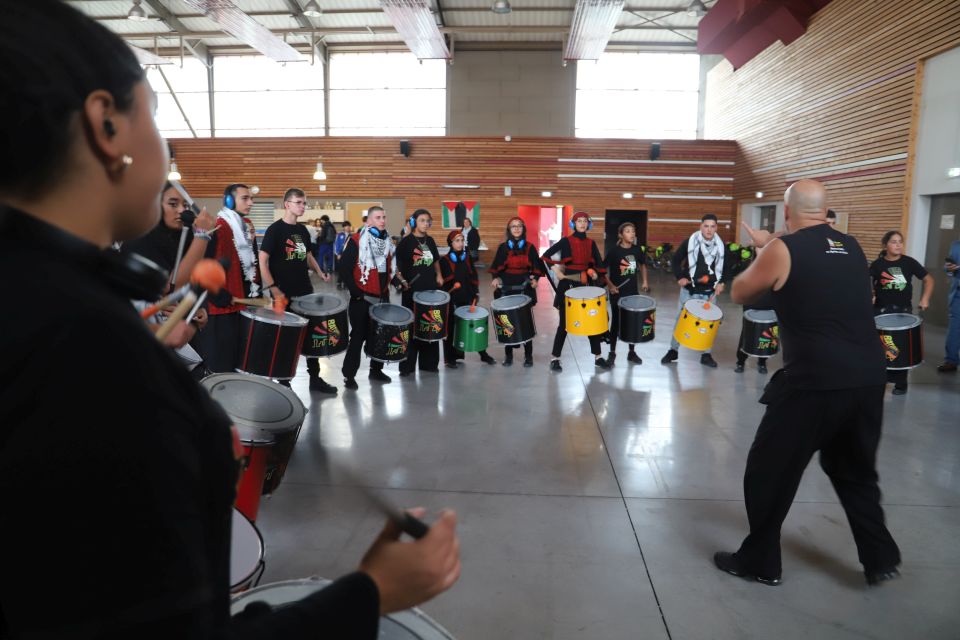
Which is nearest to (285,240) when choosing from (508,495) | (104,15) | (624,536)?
(508,495)

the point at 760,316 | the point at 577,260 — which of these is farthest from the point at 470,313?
the point at 760,316

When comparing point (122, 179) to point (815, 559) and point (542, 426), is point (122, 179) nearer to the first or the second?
point (815, 559)

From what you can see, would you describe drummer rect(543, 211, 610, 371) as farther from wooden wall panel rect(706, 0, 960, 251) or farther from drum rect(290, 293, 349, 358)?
wooden wall panel rect(706, 0, 960, 251)

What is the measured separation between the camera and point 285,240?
5.64 metres

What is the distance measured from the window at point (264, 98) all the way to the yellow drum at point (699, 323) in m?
18.1

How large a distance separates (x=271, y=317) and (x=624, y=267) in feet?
14.1

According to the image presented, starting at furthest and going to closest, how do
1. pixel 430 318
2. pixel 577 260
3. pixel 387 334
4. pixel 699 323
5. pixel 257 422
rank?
pixel 577 260
pixel 699 323
pixel 430 318
pixel 387 334
pixel 257 422

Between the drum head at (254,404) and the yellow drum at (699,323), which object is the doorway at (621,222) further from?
the drum head at (254,404)

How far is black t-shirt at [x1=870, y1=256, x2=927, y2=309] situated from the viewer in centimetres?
611

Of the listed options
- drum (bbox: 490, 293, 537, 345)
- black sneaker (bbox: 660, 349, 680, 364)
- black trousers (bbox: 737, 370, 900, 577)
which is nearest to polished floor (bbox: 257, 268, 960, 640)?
black trousers (bbox: 737, 370, 900, 577)

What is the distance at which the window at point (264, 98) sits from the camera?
21516mm

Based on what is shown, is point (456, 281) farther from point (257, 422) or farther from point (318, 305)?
point (257, 422)

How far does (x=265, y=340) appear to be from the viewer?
459 cm

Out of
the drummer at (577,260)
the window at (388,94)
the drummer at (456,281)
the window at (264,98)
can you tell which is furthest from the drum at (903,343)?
the window at (264,98)
